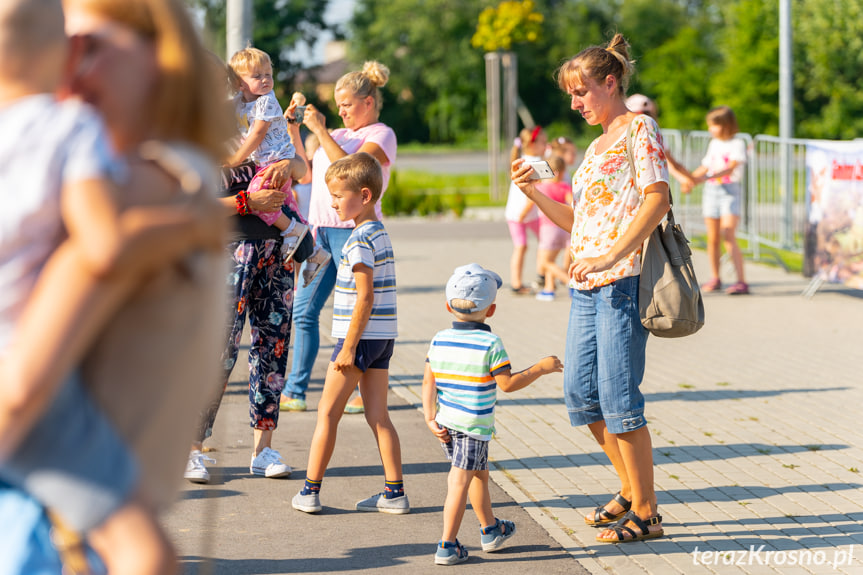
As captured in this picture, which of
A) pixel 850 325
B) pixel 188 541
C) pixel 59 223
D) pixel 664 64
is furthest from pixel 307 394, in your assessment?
pixel 664 64

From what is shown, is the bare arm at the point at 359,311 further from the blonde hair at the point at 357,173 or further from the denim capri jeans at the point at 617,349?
the denim capri jeans at the point at 617,349

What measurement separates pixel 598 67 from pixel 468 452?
1.61 metres

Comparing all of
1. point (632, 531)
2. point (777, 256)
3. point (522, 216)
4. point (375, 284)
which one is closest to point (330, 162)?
point (375, 284)

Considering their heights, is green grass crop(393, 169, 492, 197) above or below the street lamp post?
below

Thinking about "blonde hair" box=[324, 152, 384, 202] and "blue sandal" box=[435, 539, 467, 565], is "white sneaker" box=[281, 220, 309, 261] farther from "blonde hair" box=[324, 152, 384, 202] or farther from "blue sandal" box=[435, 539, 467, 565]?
"blue sandal" box=[435, 539, 467, 565]

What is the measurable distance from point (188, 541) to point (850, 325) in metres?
7.33

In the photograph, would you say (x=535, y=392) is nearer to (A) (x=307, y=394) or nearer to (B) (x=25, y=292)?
(A) (x=307, y=394)

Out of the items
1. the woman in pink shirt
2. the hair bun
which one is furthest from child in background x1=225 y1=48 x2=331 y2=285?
the hair bun

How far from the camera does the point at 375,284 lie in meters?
4.71

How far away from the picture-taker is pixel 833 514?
4.74 metres

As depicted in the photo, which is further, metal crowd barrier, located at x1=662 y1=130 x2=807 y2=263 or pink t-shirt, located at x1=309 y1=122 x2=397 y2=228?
metal crowd barrier, located at x1=662 y1=130 x2=807 y2=263

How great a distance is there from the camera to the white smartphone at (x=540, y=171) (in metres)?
4.67

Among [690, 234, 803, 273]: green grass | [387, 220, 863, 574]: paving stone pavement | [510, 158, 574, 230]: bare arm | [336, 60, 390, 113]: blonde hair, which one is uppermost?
[336, 60, 390, 113]: blonde hair

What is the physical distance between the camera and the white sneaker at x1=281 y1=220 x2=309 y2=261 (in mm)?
5336
